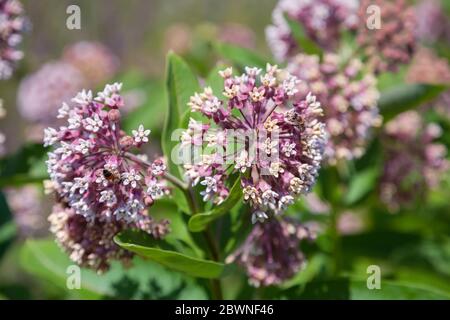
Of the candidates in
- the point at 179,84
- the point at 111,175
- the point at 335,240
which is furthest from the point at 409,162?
the point at 111,175

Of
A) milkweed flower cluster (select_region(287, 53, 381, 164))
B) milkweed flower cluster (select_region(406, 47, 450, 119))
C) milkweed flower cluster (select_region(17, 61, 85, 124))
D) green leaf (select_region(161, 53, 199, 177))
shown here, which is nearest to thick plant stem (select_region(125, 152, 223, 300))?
green leaf (select_region(161, 53, 199, 177))

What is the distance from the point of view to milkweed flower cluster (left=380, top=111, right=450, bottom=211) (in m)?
3.80

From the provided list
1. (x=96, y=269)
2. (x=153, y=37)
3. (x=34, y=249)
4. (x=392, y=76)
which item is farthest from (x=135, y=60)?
(x=96, y=269)

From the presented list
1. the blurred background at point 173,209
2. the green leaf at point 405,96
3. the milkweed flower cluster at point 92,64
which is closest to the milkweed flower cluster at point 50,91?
the blurred background at point 173,209

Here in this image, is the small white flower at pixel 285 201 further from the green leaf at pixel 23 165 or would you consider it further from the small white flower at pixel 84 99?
the green leaf at pixel 23 165

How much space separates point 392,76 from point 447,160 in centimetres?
64

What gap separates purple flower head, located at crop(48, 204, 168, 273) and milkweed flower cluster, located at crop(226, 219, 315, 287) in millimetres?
410

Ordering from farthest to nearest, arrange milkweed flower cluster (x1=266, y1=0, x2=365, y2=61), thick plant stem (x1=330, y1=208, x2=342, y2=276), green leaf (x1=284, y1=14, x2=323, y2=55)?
thick plant stem (x1=330, y1=208, x2=342, y2=276) → milkweed flower cluster (x1=266, y1=0, x2=365, y2=61) → green leaf (x1=284, y1=14, x2=323, y2=55)

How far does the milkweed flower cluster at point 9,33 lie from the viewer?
10.2 feet

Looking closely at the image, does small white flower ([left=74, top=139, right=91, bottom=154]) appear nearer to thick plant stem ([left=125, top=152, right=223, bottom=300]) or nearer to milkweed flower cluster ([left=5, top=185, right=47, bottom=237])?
thick plant stem ([left=125, top=152, right=223, bottom=300])

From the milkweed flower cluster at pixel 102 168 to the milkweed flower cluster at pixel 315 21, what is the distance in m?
1.52

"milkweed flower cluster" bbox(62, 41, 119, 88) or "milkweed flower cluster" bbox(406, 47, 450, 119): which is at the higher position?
"milkweed flower cluster" bbox(62, 41, 119, 88)

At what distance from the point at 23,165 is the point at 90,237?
98 cm
